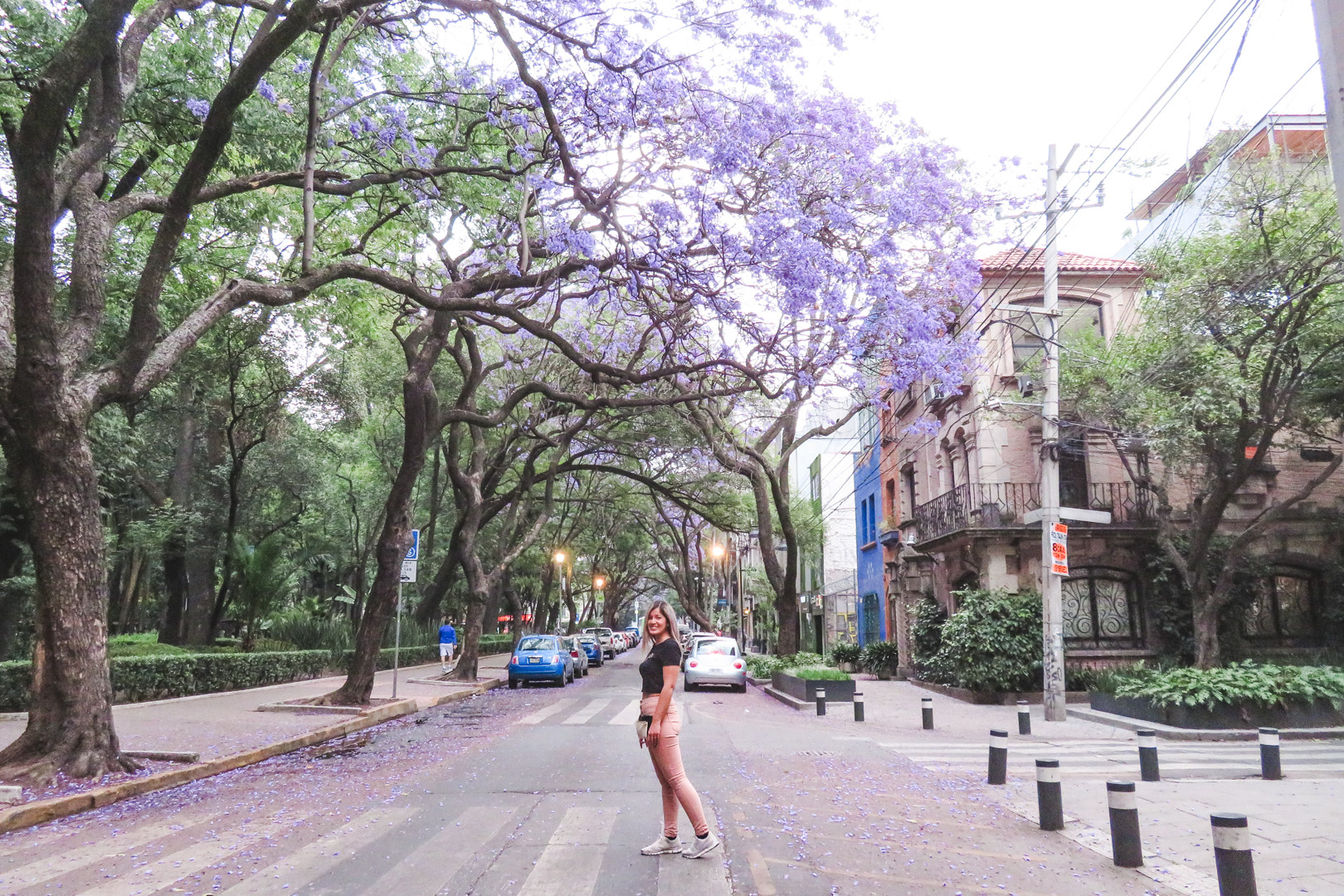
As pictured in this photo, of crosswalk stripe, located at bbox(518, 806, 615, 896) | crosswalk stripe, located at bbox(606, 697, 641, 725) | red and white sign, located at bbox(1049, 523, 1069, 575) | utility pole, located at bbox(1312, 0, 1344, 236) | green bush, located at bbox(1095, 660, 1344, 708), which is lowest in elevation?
crosswalk stripe, located at bbox(606, 697, 641, 725)

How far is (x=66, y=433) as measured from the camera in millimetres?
8492

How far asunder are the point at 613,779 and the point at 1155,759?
570 centimetres

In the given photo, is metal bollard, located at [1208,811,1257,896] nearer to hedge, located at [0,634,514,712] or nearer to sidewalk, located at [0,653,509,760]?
sidewalk, located at [0,653,509,760]

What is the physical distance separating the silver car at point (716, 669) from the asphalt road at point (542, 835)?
39.7 feet

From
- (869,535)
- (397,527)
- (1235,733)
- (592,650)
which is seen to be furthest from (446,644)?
(1235,733)

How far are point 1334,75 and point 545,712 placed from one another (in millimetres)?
15899

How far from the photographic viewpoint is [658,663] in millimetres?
6059

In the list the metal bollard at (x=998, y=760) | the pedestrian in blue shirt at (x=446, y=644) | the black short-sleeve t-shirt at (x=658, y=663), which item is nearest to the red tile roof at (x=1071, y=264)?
the metal bollard at (x=998, y=760)

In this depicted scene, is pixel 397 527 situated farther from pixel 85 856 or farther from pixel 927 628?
pixel 927 628

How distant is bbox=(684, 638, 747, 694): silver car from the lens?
23281mm

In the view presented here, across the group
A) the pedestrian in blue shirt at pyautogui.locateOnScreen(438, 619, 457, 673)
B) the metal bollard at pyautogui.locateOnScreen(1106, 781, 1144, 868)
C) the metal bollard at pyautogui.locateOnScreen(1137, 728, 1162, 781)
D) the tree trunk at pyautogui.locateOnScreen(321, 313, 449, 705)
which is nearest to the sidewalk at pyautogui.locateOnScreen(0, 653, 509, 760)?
the tree trunk at pyautogui.locateOnScreen(321, 313, 449, 705)

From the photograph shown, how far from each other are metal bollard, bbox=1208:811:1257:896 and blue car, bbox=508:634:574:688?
2115 cm

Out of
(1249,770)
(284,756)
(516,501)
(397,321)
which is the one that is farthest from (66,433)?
(516,501)

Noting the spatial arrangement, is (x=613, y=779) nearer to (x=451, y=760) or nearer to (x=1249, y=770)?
(x=451, y=760)
